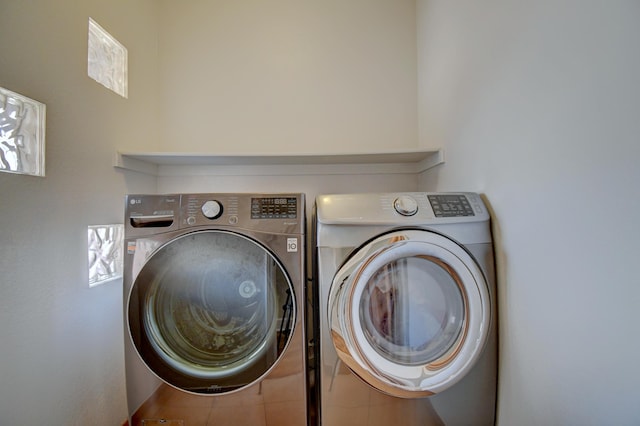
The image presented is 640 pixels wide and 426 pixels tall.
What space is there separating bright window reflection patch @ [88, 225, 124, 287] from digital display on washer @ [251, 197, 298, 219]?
0.69 meters

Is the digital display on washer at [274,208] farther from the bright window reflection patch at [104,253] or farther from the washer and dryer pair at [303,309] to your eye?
the bright window reflection patch at [104,253]

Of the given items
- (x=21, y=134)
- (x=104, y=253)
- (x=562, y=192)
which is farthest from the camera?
(x=104, y=253)

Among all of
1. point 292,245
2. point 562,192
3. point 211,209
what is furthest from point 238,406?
point 562,192

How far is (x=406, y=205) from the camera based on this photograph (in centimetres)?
93

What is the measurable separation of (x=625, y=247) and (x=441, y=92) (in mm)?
1022

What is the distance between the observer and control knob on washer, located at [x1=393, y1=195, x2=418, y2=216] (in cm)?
92

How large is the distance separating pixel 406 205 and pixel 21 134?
127 cm

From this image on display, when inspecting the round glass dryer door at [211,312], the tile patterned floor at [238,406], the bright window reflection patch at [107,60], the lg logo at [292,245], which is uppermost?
the bright window reflection patch at [107,60]

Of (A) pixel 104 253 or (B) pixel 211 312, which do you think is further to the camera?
(A) pixel 104 253

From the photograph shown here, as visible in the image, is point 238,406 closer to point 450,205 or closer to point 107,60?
point 450,205

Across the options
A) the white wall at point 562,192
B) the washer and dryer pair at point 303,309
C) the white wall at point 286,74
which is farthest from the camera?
the white wall at point 286,74

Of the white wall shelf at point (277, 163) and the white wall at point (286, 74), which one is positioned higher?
the white wall at point (286, 74)

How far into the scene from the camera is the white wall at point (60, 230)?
0.77 metres

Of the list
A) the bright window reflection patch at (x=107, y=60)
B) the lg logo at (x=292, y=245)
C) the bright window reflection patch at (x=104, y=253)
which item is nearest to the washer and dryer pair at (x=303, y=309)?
the lg logo at (x=292, y=245)
